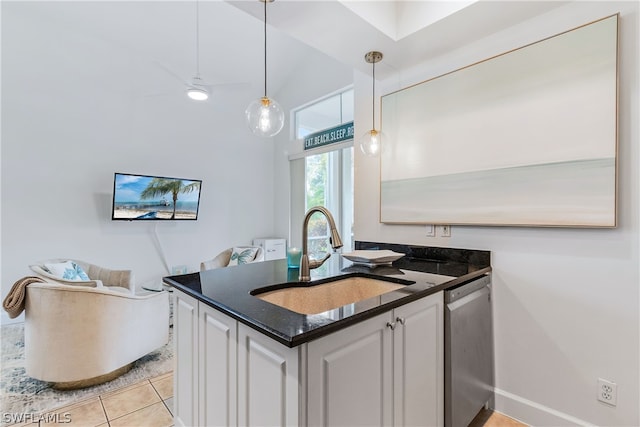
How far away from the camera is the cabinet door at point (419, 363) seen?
121 cm

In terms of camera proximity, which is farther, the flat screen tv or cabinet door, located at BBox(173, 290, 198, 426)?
the flat screen tv

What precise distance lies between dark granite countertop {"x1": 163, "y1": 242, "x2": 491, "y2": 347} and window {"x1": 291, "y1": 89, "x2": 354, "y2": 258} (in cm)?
206

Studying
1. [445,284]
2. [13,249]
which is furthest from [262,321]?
[13,249]

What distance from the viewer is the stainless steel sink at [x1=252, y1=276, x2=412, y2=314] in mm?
1442

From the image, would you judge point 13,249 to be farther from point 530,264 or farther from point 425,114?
point 530,264

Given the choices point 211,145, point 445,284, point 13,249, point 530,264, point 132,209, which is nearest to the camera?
point 445,284

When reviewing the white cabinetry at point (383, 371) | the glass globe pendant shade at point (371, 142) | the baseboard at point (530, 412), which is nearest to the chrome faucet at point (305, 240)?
the white cabinetry at point (383, 371)

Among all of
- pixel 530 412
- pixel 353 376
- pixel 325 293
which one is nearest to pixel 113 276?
pixel 325 293

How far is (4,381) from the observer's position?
2.23 meters

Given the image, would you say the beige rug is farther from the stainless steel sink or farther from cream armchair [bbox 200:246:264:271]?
the stainless steel sink

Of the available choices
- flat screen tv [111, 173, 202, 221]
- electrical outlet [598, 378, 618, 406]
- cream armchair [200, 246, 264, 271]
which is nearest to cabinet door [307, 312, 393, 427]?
electrical outlet [598, 378, 618, 406]

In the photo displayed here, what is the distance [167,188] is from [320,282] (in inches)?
139

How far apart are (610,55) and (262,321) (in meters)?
2.07

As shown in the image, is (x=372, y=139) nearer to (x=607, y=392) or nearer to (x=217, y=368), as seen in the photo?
(x=217, y=368)
